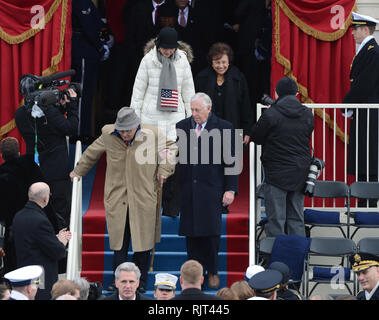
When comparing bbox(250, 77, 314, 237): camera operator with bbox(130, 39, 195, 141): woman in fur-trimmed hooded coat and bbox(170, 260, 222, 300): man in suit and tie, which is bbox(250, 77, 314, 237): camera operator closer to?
bbox(130, 39, 195, 141): woman in fur-trimmed hooded coat

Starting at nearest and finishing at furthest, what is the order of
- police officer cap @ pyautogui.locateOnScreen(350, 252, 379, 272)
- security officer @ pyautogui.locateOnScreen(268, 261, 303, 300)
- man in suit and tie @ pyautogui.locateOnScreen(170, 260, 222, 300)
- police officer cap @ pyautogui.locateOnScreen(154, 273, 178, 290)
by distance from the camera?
man in suit and tie @ pyautogui.locateOnScreen(170, 260, 222, 300) < police officer cap @ pyautogui.locateOnScreen(154, 273, 178, 290) < security officer @ pyautogui.locateOnScreen(268, 261, 303, 300) < police officer cap @ pyautogui.locateOnScreen(350, 252, 379, 272)

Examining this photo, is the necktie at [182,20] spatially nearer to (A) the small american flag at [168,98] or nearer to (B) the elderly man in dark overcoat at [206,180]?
(A) the small american flag at [168,98]

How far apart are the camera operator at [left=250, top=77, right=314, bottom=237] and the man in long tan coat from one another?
41.3 inches

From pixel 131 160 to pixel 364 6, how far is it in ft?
12.6

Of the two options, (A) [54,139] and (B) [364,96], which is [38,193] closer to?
(A) [54,139]

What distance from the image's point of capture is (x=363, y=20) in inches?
471

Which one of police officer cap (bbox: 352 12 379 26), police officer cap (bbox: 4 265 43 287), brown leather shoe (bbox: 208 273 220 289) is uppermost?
police officer cap (bbox: 352 12 379 26)

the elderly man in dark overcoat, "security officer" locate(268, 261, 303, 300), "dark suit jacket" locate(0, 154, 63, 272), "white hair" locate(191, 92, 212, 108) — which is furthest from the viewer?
the elderly man in dark overcoat

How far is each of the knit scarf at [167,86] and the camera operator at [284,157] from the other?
3.49ft

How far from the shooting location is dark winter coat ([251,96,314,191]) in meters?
10.8

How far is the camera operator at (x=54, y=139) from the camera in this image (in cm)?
1088

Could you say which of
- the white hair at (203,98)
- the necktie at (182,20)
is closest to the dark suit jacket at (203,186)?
the white hair at (203,98)

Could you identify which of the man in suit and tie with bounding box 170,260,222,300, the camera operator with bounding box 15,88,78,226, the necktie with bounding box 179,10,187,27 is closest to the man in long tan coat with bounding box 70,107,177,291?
the camera operator with bounding box 15,88,78,226
